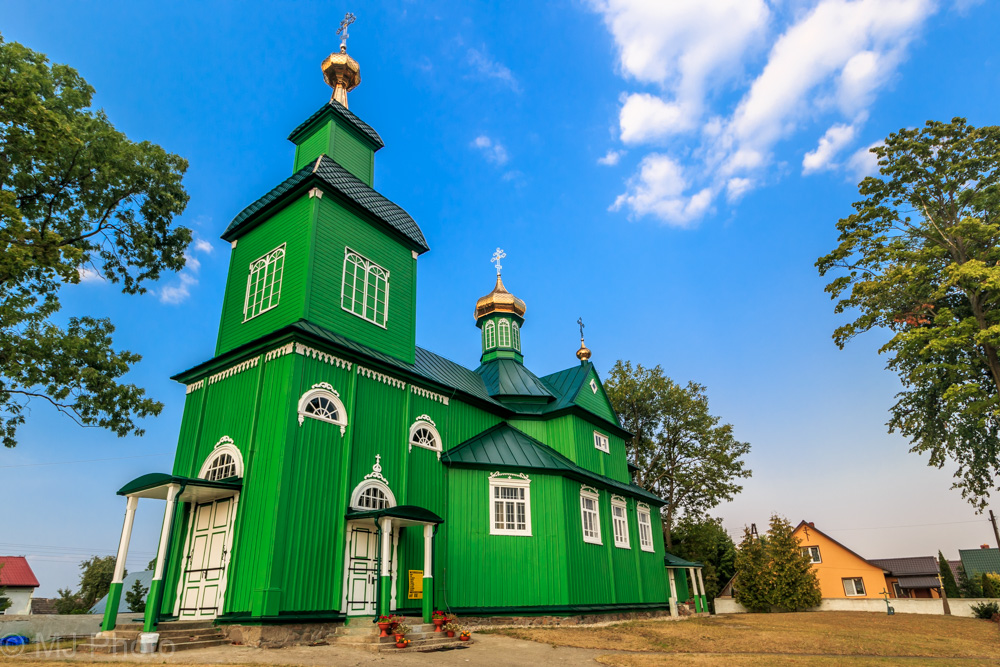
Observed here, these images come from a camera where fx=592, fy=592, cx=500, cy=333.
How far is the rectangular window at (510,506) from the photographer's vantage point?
52.8 feet

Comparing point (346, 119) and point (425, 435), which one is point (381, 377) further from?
point (346, 119)

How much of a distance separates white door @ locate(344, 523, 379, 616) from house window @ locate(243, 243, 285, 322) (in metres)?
5.94

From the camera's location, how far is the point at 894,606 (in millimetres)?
27109

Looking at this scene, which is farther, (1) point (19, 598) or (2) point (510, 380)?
(1) point (19, 598)

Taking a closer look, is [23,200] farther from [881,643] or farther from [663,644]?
[881,643]

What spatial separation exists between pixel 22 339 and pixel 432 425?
965 cm

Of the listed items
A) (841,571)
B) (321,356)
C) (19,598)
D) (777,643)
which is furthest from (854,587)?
(19,598)

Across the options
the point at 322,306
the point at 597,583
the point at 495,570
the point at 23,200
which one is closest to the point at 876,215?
the point at 597,583

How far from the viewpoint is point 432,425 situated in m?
16.2

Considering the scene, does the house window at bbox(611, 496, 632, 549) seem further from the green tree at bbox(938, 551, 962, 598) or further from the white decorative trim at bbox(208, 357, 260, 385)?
the green tree at bbox(938, 551, 962, 598)

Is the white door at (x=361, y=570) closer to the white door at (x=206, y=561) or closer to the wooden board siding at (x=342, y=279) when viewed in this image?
the white door at (x=206, y=561)

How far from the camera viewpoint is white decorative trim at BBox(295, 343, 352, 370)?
507 inches

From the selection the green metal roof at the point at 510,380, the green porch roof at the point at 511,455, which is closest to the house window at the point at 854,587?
the green porch roof at the point at 511,455

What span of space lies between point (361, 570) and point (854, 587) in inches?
1397
